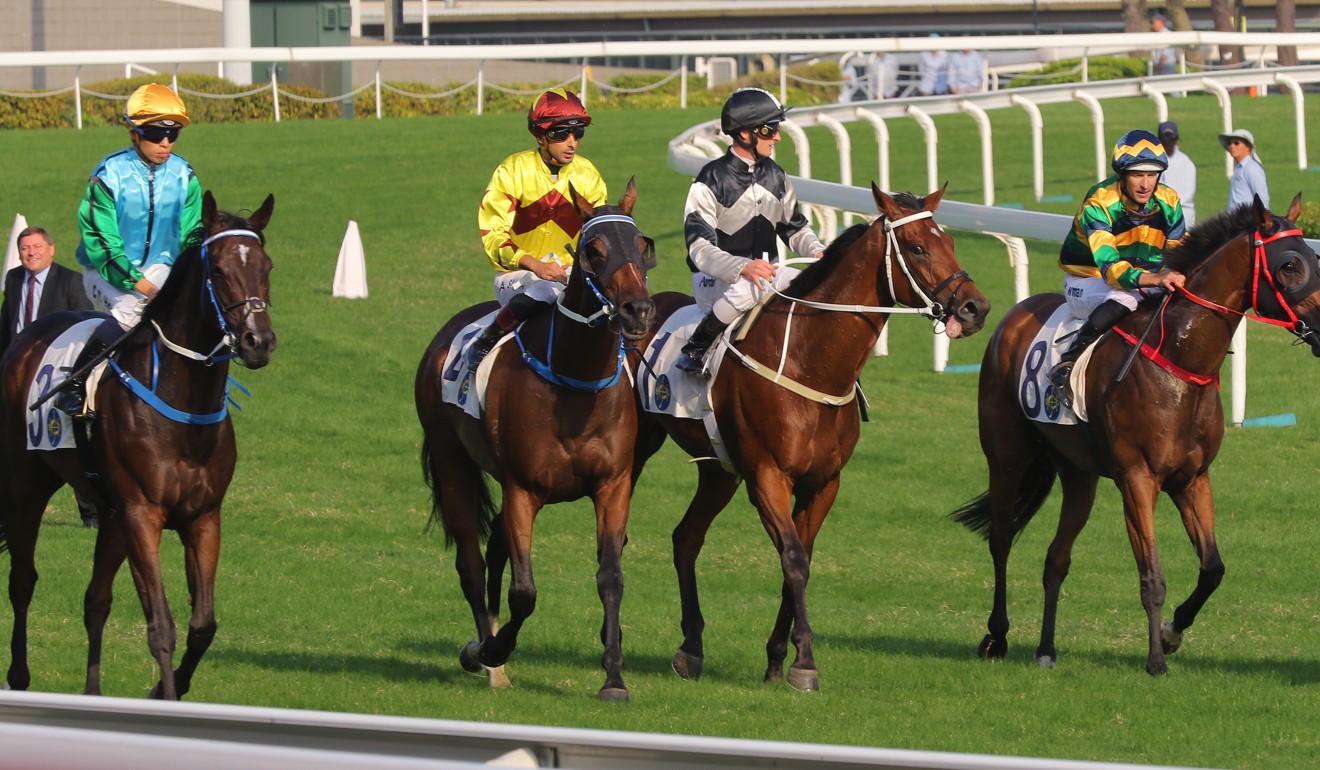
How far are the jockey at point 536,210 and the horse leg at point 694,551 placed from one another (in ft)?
4.10

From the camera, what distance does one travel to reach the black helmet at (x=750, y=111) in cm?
774

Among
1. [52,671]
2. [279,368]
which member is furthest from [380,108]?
[52,671]

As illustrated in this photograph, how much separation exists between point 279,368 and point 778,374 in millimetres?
7787

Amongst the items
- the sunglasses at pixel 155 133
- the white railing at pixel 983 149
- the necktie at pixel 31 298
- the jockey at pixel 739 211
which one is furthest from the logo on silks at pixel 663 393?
the necktie at pixel 31 298

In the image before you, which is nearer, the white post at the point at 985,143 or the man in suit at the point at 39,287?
the man in suit at the point at 39,287

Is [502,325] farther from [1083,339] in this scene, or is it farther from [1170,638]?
[1170,638]

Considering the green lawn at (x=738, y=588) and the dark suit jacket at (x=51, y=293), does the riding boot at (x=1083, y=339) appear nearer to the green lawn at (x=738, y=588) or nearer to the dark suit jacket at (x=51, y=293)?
the green lawn at (x=738, y=588)

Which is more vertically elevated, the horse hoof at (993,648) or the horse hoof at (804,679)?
the horse hoof at (804,679)

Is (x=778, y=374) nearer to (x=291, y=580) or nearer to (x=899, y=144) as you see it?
(x=291, y=580)

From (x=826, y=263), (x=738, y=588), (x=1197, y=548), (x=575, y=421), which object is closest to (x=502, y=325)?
(x=575, y=421)

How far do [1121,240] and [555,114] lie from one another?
2.64m

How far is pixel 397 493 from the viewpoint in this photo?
11625 millimetres

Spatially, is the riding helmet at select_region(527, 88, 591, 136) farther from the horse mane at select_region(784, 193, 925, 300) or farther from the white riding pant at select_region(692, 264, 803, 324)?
the horse mane at select_region(784, 193, 925, 300)

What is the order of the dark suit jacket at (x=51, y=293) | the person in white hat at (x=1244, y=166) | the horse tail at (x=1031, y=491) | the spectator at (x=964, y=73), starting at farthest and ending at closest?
the spectator at (x=964, y=73) < the person in white hat at (x=1244, y=166) < the dark suit jacket at (x=51, y=293) < the horse tail at (x=1031, y=491)
